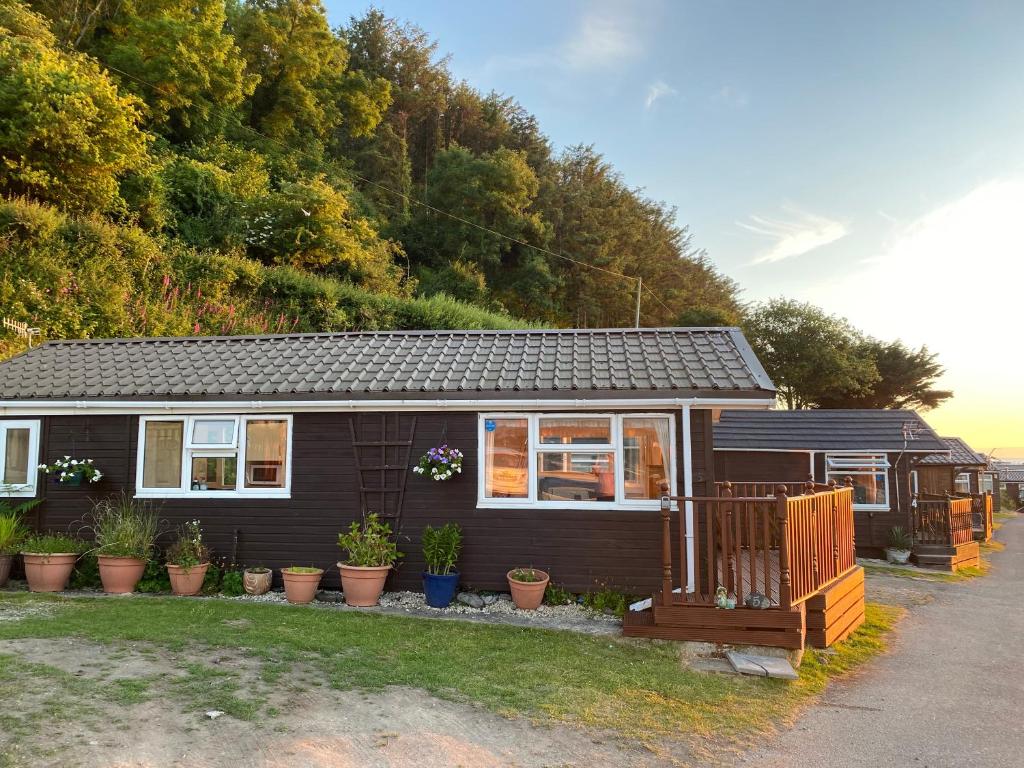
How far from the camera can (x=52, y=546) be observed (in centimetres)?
838

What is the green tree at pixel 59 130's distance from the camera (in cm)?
1476

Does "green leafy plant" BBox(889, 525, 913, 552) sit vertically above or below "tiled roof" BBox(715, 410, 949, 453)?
below

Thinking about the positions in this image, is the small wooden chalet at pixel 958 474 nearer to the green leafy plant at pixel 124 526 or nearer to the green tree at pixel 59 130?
the green leafy plant at pixel 124 526

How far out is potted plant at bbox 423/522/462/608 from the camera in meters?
7.89

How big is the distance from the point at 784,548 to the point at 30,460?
9.57 meters

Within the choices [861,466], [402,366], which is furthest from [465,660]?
[861,466]

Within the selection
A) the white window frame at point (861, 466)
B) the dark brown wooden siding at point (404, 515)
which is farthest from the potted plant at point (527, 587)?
the white window frame at point (861, 466)

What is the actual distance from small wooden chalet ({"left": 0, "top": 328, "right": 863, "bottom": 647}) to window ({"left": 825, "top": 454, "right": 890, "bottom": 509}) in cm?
920

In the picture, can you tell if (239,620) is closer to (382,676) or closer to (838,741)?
(382,676)

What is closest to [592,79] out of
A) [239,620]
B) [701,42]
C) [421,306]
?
[701,42]

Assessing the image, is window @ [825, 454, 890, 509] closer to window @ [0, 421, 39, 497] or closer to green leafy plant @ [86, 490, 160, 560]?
green leafy plant @ [86, 490, 160, 560]

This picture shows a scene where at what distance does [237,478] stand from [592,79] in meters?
16.4

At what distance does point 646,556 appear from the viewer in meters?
7.93

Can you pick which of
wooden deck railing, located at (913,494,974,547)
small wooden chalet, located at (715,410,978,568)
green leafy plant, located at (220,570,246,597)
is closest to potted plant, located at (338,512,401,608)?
green leafy plant, located at (220,570,246,597)
